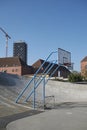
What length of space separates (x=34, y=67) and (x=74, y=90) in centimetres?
7731

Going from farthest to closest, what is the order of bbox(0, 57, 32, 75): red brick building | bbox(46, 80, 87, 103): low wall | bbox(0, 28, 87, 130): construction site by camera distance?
1. bbox(0, 57, 32, 75): red brick building
2. bbox(46, 80, 87, 103): low wall
3. bbox(0, 28, 87, 130): construction site

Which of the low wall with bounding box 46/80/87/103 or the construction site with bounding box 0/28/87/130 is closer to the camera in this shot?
the construction site with bounding box 0/28/87/130

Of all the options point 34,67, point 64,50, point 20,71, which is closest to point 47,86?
point 64,50

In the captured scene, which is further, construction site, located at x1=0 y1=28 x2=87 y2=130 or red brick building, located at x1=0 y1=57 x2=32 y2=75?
red brick building, located at x1=0 y1=57 x2=32 y2=75

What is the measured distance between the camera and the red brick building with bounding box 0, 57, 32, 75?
111 m

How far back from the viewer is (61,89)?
4366cm

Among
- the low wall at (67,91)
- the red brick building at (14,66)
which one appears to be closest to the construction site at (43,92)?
the low wall at (67,91)

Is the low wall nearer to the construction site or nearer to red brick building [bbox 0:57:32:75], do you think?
the construction site

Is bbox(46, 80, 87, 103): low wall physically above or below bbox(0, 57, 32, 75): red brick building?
below

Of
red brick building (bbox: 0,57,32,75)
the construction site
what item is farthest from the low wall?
red brick building (bbox: 0,57,32,75)

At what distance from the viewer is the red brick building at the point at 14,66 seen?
111400mm

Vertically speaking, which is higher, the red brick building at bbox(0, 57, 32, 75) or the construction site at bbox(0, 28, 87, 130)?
the red brick building at bbox(0, 57, 32, 75)

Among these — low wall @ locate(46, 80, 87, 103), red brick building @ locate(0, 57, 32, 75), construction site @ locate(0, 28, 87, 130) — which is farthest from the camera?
red brick building @ locate(0, 57, 32, 75)

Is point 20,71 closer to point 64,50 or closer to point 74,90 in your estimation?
point 74,90
